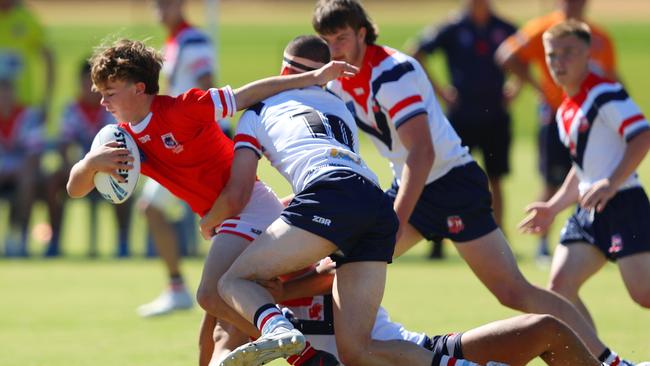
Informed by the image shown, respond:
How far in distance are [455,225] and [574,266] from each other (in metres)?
0.76

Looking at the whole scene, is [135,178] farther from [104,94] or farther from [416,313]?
[416,313]

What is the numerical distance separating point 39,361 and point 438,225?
2.50 meters

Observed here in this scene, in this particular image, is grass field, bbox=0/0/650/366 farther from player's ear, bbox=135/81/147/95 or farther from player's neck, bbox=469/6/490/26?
player's neck, bbox=469/6/490/26

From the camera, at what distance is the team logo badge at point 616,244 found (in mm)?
7040

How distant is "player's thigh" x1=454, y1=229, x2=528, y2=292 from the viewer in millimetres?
6719

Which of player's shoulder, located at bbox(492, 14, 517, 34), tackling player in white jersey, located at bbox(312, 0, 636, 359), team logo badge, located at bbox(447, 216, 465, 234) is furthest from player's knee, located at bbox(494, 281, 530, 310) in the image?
player's shoulder, located at bbox(492, 14, 517, 34)

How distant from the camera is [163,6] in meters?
10.7

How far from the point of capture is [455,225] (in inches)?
273

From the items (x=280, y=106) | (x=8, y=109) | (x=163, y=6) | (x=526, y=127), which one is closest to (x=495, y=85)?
(x=163, y=6)

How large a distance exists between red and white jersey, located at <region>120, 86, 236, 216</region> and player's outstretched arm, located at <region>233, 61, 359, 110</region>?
72 millimetres

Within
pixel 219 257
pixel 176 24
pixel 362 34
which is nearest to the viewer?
pixel 219 257

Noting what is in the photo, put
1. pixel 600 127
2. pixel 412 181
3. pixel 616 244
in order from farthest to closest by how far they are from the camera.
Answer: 1. pixel 600 127
2. pixel 616 244
3. pixel 412 181

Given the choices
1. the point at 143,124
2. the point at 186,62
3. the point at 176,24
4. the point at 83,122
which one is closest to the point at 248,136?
the point at 143,124

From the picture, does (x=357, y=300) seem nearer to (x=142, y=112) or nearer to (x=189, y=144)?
(x=189, y=144)
